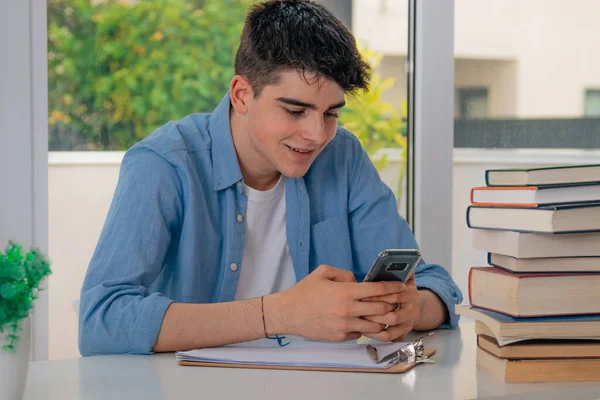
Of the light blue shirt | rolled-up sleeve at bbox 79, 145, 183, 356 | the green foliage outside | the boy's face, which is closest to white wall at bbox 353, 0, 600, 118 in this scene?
the green foliage outside

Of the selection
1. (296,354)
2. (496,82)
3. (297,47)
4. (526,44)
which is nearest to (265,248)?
(297,47)

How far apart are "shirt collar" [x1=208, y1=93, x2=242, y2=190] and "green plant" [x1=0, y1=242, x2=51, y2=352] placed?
786mm

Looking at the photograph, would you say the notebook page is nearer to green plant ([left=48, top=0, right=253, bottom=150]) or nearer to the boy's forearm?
the boy's forearm

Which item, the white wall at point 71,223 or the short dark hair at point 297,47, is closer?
the short dark hair at point 297,47

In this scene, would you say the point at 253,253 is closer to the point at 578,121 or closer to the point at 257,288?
the point at 257,288

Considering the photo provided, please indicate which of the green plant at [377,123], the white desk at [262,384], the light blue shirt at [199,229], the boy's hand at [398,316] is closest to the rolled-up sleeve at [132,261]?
the light blue shirt at [199,229]

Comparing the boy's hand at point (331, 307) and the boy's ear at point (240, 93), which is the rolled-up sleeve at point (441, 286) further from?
the boy's ear at point (240, 93)

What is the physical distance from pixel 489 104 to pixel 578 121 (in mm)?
319

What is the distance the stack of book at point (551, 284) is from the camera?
1114 mm

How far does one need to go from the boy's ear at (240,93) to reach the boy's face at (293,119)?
19mm

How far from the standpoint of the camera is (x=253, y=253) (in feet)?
5.89

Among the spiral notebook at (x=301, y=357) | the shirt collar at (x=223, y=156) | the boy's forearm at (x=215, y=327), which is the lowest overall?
the spiral notebook at (x=301, y=357)

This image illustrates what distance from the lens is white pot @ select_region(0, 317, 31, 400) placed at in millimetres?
905

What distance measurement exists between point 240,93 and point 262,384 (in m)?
0.81
